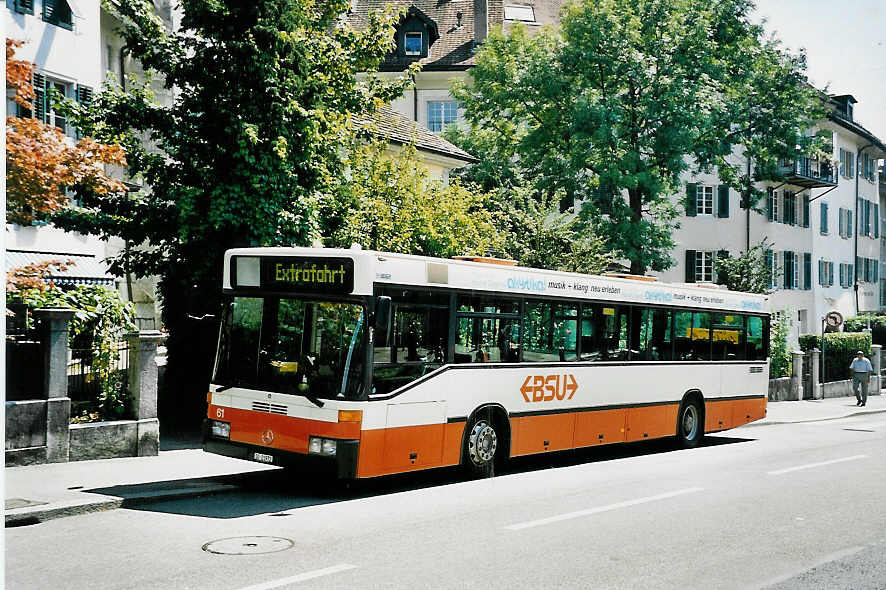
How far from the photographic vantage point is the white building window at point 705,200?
48531 millimetres

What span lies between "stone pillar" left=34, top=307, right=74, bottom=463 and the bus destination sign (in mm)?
3258

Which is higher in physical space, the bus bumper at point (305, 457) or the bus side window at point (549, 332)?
Result: the bus side window at point (549, 332)

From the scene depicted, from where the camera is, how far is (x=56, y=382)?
13.9m

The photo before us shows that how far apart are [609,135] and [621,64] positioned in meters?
2.53

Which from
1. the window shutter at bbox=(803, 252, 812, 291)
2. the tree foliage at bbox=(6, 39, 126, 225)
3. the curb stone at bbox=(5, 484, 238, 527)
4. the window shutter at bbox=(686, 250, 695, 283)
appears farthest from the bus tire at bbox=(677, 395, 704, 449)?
the window shutter at bbox=(803, 252, 812, 291)

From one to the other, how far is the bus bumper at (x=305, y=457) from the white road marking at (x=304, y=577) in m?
3.17

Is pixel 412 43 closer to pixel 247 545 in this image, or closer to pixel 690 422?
pixel 690 422

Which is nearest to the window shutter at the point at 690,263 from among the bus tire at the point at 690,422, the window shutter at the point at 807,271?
the window shutter at the point at 807,271

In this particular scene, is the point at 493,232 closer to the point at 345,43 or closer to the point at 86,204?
the point at 345,43

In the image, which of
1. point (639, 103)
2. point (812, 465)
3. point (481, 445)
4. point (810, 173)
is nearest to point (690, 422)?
point (812, 465)

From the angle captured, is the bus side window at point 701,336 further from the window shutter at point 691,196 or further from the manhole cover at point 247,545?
the window shutter at point 691,196

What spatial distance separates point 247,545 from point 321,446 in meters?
2.56

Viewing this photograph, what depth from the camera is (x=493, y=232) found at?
2458 centimetres

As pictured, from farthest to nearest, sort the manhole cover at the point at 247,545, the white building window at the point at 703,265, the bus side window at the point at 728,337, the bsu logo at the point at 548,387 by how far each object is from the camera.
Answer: the white building window at the point at 703,265 < the bus side window at the point at 728,337 < the bsu logo at the point at 548,387 < the manhole cover at the point at 247,545
